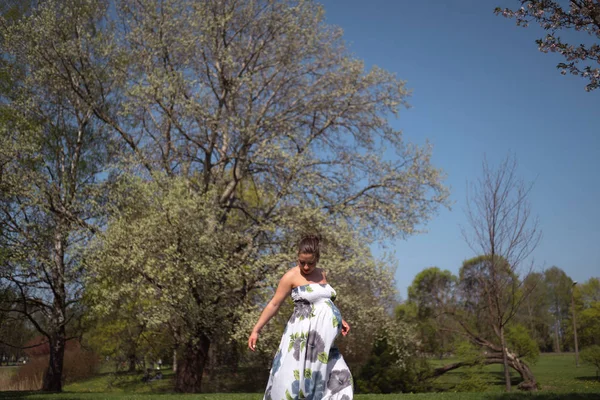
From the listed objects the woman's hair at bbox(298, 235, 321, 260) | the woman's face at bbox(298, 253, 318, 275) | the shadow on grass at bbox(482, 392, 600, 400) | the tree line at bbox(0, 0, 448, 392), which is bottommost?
the shadow on grass at bbox(482, 392, 600, 400)

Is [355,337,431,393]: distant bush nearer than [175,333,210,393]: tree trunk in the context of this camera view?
No

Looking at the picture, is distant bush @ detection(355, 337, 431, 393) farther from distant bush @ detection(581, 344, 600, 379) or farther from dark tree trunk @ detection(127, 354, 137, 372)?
dark tree trunk @ detection(127, 354, 137, 372)

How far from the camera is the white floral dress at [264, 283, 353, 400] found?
502 cm

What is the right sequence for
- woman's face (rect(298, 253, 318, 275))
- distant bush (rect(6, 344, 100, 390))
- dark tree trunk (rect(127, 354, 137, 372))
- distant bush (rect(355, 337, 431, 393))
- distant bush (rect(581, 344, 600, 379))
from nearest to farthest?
woman's face (rect(298, 253, 318, 275)), distant bush (rect(355, 337, 431, 393)), distant bush (rect(581, 344, 600, 379)), distant bush (rect(6, 344, 100, 390)), dark tree trunk (rect(127, 354, 137, 372))

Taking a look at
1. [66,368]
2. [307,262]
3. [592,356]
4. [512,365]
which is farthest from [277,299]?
[66,368]

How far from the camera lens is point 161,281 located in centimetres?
1559

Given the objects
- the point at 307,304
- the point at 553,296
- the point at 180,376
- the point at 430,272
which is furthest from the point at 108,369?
the point at 553,296

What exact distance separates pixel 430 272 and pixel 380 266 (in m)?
59.5

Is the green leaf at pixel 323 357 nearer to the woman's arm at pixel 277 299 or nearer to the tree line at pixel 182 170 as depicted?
the woman's arm at pixel 277 299

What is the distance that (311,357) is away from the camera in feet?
16.8

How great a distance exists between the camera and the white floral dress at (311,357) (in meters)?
5.02

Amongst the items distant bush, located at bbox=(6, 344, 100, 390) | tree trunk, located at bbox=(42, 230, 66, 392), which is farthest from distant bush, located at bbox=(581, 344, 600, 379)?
distant bush, located at bbox=(6, 344, 100, 390)

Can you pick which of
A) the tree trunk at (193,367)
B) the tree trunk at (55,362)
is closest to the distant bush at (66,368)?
the tree trunk at (55,362)

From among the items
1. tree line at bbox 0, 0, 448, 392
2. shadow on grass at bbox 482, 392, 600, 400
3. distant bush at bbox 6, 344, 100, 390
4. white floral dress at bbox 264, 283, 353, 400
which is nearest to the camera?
white floral dress at bbox 264, 283, 353, 400
